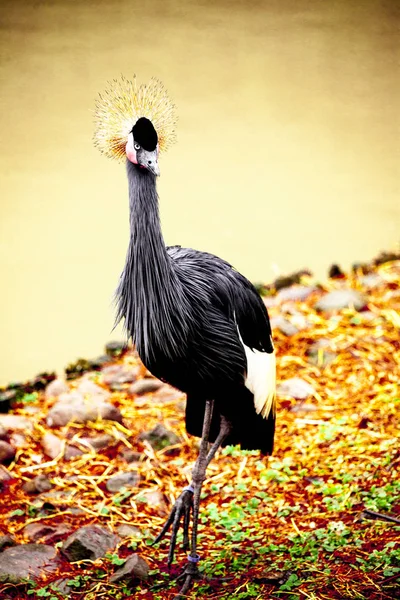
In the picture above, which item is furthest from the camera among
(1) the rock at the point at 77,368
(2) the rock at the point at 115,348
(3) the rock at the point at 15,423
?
(2) the rock at the point at 115,348

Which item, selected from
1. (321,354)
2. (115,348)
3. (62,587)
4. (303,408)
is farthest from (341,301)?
(62,587)

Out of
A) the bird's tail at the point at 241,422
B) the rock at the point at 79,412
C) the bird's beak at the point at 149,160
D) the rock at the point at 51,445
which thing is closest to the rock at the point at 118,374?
the rock at the point at 79,412

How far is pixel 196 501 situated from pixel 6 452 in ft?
3.69

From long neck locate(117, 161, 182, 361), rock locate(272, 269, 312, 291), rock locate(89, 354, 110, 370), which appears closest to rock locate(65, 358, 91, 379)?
rock locate(89, 354, 110, 370)

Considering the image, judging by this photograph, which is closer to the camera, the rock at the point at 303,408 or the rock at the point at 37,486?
the rock at the point at 37,486

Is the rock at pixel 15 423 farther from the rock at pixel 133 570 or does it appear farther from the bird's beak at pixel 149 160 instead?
the bird's beak at pixel 149 160

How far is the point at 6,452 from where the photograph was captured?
3.31 m

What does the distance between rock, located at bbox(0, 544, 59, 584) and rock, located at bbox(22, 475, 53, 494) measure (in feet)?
1.50

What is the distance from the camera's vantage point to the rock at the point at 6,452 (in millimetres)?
3299

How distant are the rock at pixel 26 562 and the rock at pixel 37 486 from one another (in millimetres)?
458

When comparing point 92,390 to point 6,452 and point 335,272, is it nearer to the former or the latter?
point 6,452

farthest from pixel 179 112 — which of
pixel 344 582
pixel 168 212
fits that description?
pixel 344 582

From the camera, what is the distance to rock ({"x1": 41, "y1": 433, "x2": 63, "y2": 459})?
3.42 metres

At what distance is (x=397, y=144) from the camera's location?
545 cm
